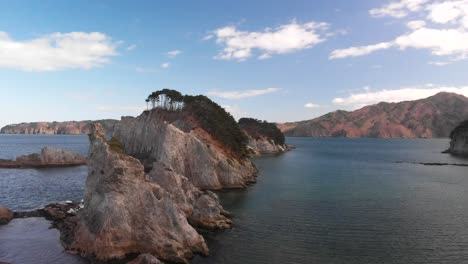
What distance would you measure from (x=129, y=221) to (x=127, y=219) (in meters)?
0.29

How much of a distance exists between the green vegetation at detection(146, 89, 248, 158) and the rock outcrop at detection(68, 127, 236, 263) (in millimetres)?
50103

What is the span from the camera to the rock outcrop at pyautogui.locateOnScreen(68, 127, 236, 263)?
35.7 meters

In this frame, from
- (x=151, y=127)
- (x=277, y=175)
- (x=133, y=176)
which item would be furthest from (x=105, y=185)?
(x=277, y=175)

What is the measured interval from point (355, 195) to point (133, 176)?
43483 mm

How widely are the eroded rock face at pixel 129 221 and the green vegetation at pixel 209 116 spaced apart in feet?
168

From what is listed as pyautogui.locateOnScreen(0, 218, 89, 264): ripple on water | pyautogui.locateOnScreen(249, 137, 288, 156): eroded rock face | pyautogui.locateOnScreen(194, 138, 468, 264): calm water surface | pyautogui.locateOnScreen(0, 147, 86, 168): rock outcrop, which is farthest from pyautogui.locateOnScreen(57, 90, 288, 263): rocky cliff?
pyautogui.locateOnScreen(249, 137, 288, 156): eroded rock face

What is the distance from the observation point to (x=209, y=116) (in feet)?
315

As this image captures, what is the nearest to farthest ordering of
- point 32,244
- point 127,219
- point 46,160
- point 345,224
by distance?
point 127,219, point 32,244, point 345,224, point 46,160

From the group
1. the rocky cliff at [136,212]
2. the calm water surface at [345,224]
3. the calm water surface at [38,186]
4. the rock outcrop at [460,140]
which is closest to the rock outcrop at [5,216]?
the calm water surface at [38,186]

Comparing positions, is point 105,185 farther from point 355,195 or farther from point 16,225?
point 355,195

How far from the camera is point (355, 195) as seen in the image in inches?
2648

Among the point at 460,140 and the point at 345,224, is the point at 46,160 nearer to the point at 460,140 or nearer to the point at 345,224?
the point at 345,224

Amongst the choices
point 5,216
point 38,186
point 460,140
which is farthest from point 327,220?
point 460,140

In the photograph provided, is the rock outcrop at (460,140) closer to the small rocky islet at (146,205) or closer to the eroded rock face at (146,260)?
the small rocky islet at (146,205)
